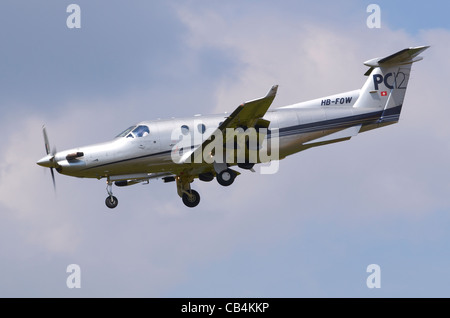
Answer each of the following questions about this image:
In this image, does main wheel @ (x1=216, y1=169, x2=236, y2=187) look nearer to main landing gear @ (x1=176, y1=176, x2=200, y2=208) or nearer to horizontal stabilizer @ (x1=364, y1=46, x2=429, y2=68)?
main landing gear @ (x1=176, y1=176, x2=200, y2=208)

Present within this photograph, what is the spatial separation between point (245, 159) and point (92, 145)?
5.80 meters

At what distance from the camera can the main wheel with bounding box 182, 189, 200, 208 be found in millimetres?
36438

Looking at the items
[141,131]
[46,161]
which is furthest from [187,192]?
[46,161]

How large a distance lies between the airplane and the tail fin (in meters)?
0.04

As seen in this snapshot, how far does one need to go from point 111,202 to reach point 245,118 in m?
6.18

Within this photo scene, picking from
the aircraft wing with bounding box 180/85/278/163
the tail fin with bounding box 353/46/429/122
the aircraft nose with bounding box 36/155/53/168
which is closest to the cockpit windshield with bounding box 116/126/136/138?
the aircraft wing with bounding box 180/85/278/163

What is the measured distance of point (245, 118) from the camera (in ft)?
107

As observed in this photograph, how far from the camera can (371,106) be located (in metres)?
36.2

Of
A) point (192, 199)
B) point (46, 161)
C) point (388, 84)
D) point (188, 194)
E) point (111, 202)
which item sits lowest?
point (111, 202)

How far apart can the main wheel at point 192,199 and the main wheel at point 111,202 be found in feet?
10.7

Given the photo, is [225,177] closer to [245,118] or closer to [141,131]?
[245,118]
